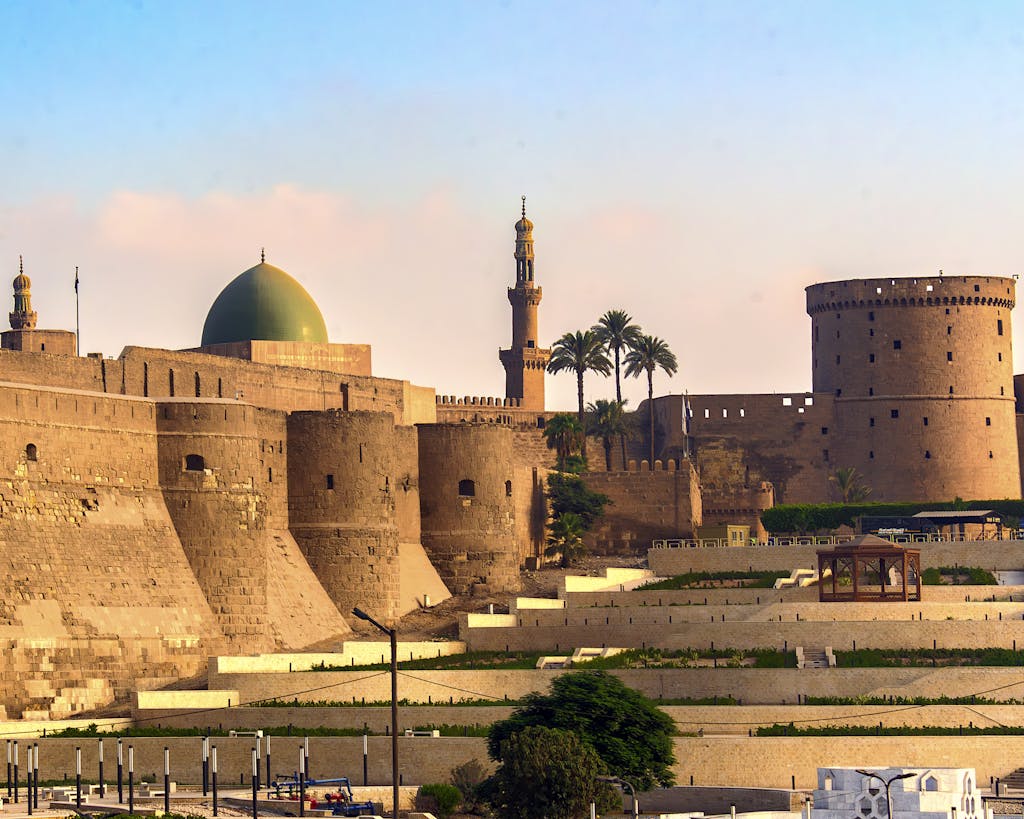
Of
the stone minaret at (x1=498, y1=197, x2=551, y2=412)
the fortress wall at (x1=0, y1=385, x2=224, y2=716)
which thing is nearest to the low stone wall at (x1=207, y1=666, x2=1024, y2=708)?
the fortress wall at (x1=0, y1=385, x2=224, y2=716)

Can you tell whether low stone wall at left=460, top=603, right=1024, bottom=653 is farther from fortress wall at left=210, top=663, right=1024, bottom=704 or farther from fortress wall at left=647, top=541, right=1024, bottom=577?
fortress wall at left=647, top=541, right=1024, bottom=577

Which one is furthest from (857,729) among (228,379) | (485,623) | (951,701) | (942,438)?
(942,438)

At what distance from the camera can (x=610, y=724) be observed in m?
58.9

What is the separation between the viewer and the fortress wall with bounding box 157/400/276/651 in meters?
72.4

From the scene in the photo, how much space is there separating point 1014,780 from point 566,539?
33.7m

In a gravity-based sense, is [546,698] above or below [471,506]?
below

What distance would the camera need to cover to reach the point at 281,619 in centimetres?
7456

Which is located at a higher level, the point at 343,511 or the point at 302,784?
the point at 343,511

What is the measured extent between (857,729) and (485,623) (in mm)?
16328

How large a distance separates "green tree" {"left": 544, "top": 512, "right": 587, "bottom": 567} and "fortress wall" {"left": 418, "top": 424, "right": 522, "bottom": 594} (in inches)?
215

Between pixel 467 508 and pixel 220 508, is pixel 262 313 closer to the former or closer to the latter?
pixel 467 508

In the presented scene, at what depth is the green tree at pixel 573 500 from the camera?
91.5 meters

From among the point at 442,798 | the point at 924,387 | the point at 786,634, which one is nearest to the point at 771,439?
the point at 924,387

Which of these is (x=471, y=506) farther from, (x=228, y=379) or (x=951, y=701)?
(x=951, y=701)
